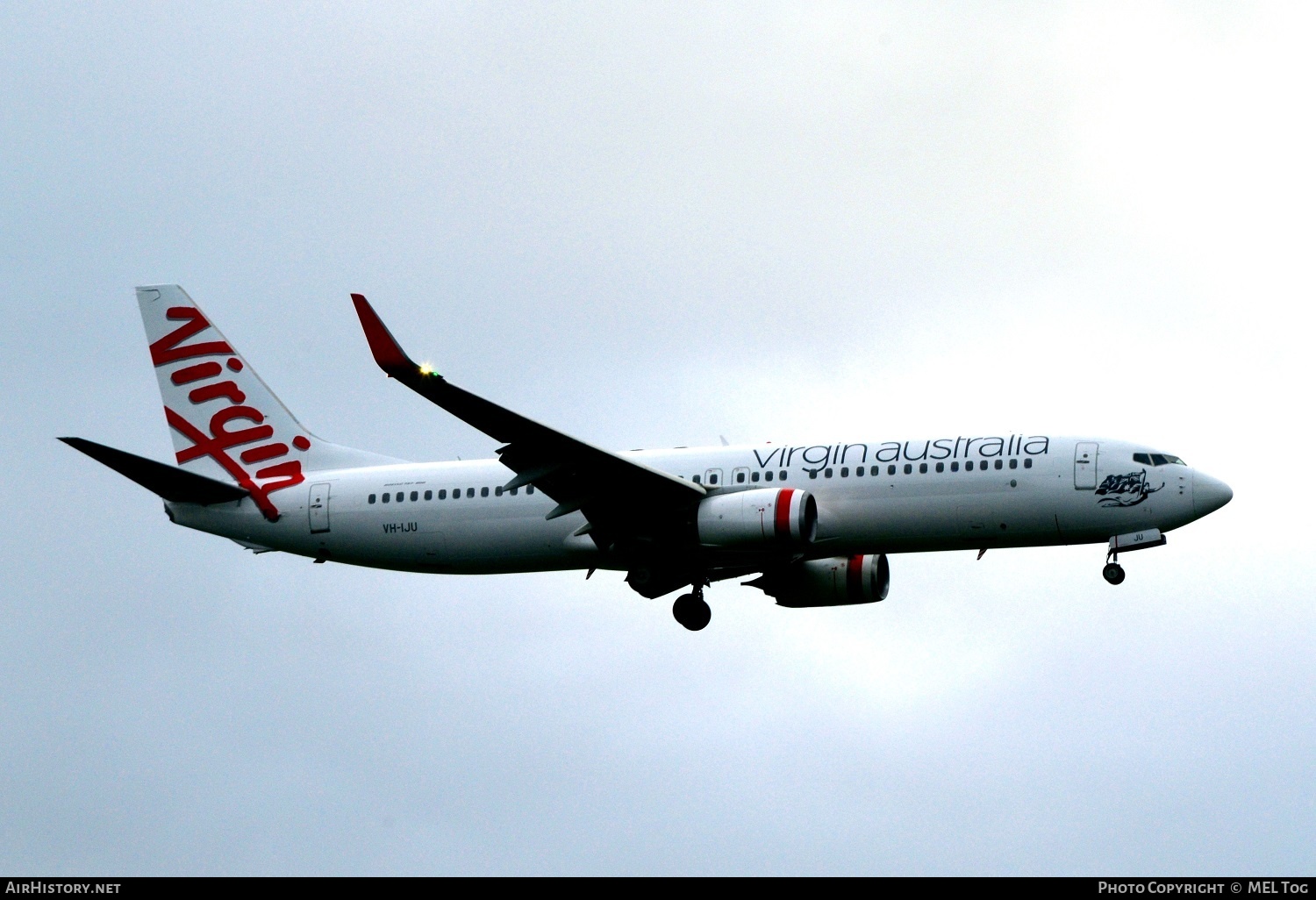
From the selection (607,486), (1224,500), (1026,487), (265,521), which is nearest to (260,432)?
(265,521)

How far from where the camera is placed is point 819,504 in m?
50.1

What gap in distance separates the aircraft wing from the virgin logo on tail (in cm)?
921

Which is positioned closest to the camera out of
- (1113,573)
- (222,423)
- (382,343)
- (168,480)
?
(382,343)

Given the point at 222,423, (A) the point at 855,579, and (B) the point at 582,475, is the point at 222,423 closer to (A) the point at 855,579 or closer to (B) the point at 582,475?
(B) the point at 582,475

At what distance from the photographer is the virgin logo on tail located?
5684 centimetres

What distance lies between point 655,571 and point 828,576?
17.5 feet

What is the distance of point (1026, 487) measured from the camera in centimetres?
4856

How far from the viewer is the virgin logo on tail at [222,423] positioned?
186ft

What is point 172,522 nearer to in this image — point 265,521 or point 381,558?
point 265,521

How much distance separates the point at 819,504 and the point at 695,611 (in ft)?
19.4

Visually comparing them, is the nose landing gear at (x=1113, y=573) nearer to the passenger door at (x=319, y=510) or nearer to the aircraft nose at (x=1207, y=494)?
the aircraft nose at (x=1207, y=494)

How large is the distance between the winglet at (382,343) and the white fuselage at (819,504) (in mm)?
9890

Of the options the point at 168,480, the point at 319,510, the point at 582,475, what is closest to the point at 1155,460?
the point at 582,475

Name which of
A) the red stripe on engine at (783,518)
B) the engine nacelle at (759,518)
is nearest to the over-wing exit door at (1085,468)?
the engine nacelle at (759,518)
